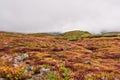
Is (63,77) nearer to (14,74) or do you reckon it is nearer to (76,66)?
(14,74)

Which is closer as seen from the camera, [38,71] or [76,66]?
[38,71]

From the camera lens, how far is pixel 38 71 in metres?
21.8

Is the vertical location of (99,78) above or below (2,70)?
below

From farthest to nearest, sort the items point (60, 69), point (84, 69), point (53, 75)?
point (84, 69) → point (60, 69) → point (53, 75)

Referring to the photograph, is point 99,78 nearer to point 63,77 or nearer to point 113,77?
point 113,77

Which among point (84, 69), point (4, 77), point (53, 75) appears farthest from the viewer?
point (84, 69)

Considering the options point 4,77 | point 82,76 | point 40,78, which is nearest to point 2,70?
point 4,77

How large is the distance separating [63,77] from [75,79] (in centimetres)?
104

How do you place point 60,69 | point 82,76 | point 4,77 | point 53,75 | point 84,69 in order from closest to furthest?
point 4,77 → point 53,75 → point 82,76 → point 60,69 → point 84,69

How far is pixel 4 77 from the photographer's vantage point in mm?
18141

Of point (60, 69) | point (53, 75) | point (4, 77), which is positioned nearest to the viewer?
point (4, 77)

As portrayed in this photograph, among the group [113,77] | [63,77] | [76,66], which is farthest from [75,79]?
[76,66]

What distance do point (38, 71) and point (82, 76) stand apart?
398 centimetres

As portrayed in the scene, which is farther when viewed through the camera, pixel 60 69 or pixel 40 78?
pixel 60 69
